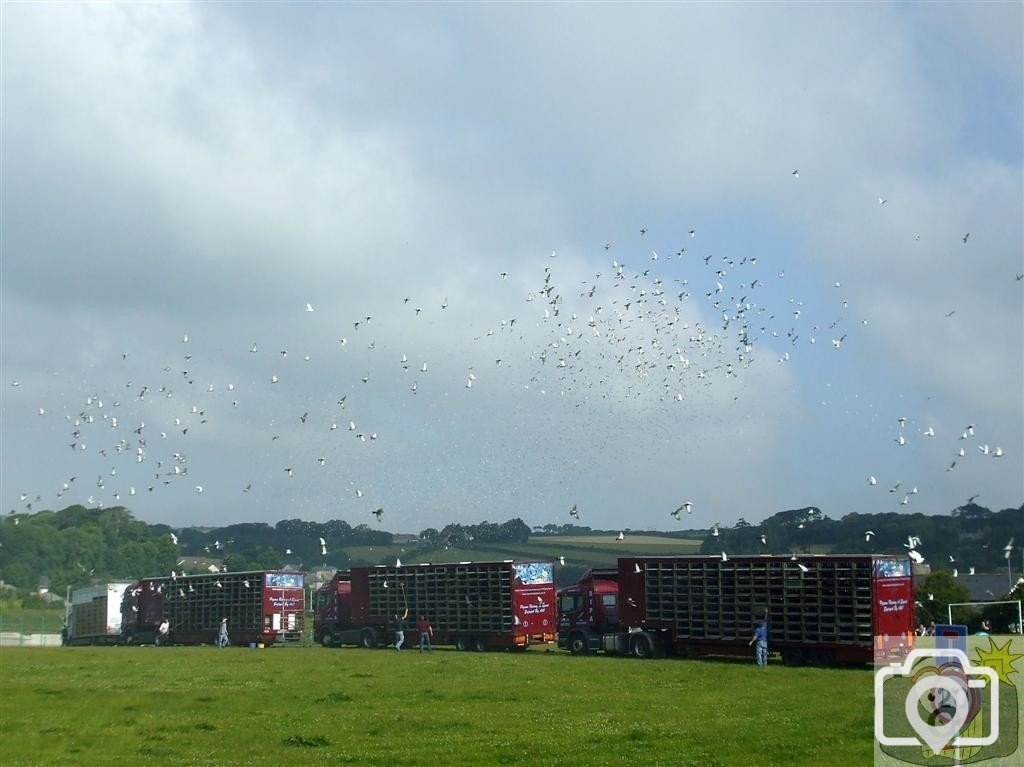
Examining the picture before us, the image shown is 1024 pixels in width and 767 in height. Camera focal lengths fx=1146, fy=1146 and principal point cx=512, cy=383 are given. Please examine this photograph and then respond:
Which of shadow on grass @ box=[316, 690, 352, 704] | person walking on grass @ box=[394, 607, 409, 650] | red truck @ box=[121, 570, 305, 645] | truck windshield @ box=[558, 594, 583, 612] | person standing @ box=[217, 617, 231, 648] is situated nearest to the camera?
shadow on grass @ box=[316, 690, 352, 704]

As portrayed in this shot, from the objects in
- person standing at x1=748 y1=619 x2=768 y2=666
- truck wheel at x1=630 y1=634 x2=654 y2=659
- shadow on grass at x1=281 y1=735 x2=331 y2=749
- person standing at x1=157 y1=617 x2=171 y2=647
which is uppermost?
shadow on grass at x1=281 y1=735 x2=331 y2=749

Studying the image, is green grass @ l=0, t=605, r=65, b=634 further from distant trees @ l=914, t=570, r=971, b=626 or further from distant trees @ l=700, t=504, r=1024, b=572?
distant trees @ l=914, t=570, r=971, b=626

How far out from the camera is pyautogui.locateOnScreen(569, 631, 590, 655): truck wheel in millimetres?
58375

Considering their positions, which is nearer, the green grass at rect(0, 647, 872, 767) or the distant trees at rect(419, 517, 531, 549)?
the green grass at rect(0, 647, 872, 767)

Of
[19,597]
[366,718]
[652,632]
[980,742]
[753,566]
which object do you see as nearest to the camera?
[980,742]

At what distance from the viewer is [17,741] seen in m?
26.3

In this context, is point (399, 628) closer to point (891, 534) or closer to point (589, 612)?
point (589, 612)

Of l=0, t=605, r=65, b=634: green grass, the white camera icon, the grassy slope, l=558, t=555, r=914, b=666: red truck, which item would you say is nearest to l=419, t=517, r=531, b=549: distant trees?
the grassy slope

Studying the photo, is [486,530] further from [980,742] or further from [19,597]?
[980,742]

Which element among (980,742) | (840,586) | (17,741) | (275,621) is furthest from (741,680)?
(275,621)

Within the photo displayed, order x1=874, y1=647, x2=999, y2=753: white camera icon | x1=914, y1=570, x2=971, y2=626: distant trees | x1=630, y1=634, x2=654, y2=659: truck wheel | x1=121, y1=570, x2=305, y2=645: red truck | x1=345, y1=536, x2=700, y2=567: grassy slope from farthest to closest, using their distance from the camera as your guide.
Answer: x1=345, y1=536, x2=700, y2=567: grassy slope → x1=121, y1=570, x2=305, y2=645: red truck → x1=914, y1=570, x2=971, y2=626: distant trees → x1=630, y1=634, x2=654, y2=659: truck wheel → x1=874, y1=647, x2=999, y2=753: white camera icon

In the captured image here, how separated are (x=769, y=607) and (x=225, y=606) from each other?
40.4m

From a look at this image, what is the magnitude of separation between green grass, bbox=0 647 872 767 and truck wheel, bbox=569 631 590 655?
37.8 feet

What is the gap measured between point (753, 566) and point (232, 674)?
2183 cm
